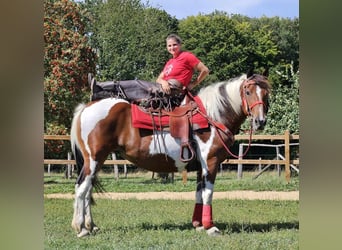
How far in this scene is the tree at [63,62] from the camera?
445 cm

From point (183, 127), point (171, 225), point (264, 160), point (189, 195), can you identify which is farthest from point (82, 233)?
point (264, 160)

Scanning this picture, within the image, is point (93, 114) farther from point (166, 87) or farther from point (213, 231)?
point (213, 231)

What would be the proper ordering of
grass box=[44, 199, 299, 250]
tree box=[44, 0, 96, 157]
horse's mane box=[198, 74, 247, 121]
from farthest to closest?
tree box=[44, 0, 96, 157]
horse's mane box=[198, 74, 247, 121]
grass box=[44, 199, 299, 250]

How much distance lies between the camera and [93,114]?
169 inches

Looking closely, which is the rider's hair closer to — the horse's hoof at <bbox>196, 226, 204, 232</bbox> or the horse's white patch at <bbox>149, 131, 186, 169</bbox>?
the horse's white patch at <bbox>149, 131, 186, 169</bbox>

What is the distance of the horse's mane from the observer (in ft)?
14.0

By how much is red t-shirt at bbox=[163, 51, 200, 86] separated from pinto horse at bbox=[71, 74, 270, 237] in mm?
164

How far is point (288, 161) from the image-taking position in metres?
4.39

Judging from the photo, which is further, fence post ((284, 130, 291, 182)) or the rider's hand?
fence post ((284, 130, 291, 182))

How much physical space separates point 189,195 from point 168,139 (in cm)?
49

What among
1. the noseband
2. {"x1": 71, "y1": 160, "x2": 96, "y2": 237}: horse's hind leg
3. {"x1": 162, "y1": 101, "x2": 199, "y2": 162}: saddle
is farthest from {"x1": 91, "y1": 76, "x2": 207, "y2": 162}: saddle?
{"x1": 71, "y1": 160, "x2": 96, "y2": 237}: horse's hind leg
